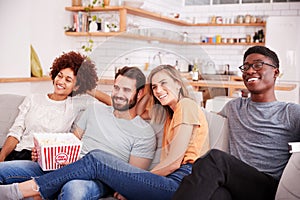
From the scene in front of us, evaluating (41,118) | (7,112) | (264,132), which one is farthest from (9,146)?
(264,132)

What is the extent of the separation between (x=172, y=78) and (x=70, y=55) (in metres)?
1.28

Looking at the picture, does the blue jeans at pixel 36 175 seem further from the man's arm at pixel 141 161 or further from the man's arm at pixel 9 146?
the man's arm at pixel 141 161

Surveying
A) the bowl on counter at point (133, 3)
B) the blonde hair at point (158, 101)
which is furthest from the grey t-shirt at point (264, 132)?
the bowl on counter at point (133, 3)

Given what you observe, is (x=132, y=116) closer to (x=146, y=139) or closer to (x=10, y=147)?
(x=146, y=139)

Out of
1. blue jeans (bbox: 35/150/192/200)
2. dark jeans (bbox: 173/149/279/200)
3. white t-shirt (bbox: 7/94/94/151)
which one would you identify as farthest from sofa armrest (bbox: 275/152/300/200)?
white t-shirt (bbox: 7/94/94/151)

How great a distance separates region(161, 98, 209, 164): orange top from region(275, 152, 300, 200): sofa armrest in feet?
2.44

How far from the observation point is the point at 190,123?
923 mm

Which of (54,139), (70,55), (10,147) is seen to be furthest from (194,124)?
(10,147)

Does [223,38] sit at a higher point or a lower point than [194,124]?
higher

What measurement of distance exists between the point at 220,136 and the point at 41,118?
4.30 feet

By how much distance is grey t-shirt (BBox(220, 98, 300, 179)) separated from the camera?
6.28 ft

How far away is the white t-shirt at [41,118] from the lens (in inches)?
84.4

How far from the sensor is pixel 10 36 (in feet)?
11.9

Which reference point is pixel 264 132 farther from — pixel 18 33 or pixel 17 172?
pixel 18 33
